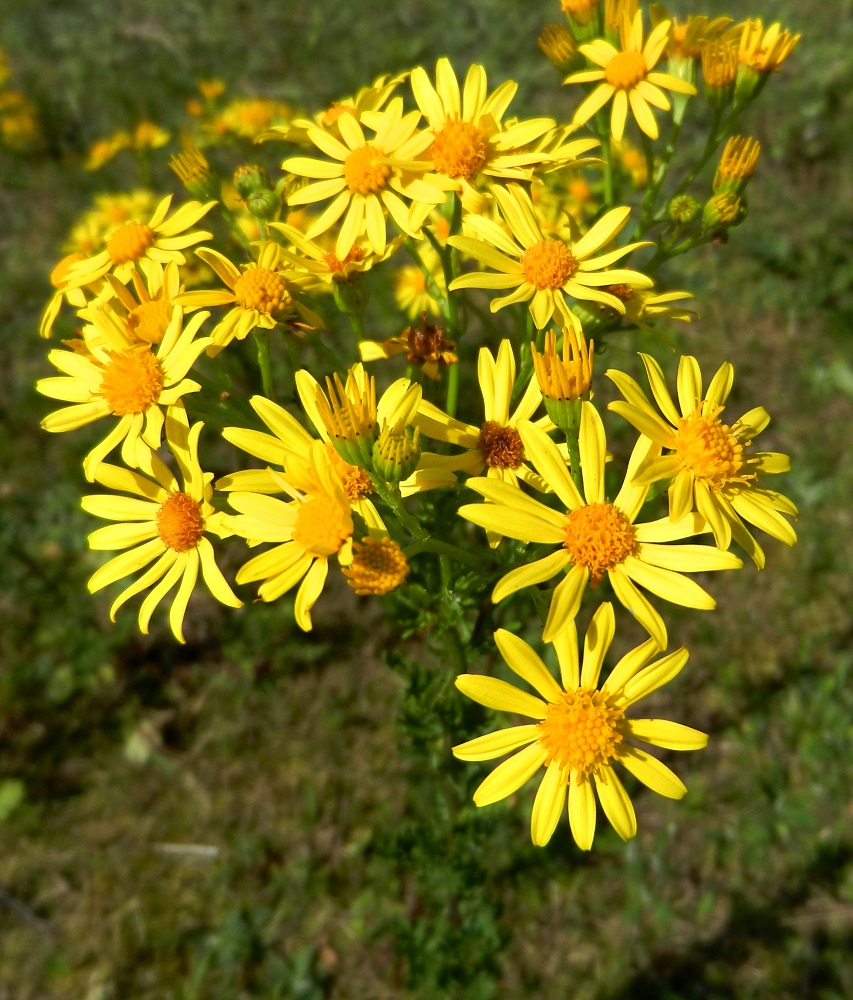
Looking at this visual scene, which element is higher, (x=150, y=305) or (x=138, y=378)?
(x=150, y=305)

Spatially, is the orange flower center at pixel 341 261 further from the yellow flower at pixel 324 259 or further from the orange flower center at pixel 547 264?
the orange flower center at pixel 547 264

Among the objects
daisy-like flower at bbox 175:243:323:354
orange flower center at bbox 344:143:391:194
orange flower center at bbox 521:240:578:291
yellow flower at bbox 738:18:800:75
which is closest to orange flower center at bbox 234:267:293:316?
daisy-like flower at bbox 175:243:323:354

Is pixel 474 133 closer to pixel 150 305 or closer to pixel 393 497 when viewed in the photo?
pixel 150 305

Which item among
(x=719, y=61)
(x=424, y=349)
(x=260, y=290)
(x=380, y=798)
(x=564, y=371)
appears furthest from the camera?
(x=380, y=798)

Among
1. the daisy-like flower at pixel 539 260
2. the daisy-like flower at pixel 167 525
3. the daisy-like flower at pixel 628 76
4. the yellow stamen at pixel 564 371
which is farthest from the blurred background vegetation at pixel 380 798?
the daisy-like flower at pixel 628 76

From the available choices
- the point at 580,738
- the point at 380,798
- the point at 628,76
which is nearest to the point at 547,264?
the point at 628,76

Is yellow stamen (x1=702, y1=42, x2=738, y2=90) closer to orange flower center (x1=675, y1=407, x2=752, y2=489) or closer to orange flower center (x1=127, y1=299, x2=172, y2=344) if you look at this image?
orange flower center (x1=675, y1=407, x2=752, y2=489)
